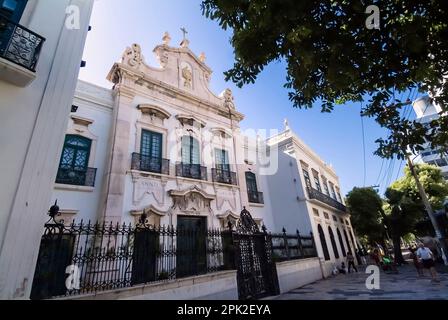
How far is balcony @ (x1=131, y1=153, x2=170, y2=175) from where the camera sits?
10086 millimetres

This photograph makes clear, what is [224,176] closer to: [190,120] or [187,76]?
[190,120]

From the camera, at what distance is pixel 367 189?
73.8 feet

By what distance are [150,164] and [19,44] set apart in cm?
646

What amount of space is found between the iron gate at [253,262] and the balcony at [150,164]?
4.24 m

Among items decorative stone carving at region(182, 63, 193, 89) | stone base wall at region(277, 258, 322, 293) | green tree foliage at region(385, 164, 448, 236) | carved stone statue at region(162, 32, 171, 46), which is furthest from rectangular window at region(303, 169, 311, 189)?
carved stone statue at region(162, 32, 171, 46)

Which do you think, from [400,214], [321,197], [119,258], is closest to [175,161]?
[119,258]

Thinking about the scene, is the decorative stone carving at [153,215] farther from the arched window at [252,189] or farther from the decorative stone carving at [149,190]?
the arched window at [252,189]

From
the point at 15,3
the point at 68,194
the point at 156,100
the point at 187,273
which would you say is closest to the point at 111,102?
the point at 156,100

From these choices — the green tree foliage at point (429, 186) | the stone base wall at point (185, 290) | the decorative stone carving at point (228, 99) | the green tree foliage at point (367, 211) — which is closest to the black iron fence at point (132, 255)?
the stone base wall at point (185, 290)

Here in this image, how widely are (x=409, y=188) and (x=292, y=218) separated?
11955 millimetres

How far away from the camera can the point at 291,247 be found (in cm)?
1155

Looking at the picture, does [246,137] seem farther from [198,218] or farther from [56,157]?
[56,157]

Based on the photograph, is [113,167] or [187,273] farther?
[113,167]

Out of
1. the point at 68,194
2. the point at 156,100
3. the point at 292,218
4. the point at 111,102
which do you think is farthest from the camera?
the point at 292,218
